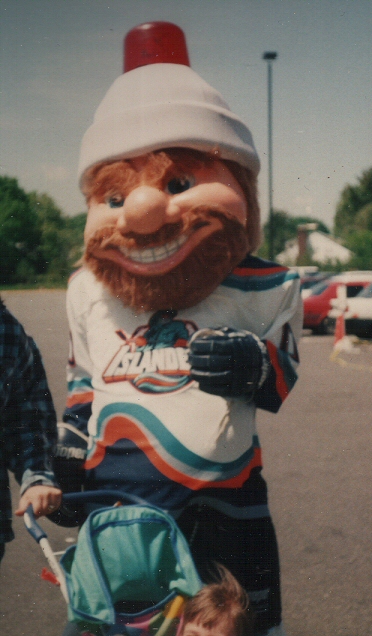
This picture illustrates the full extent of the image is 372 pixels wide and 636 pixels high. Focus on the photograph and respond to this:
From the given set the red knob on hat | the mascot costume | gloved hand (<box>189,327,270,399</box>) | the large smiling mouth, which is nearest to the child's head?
the mascot costume

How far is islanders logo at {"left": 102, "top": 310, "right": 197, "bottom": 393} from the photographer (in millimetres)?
1974

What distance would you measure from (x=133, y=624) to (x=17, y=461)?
542 millimetres

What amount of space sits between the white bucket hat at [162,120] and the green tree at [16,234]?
0.68ft

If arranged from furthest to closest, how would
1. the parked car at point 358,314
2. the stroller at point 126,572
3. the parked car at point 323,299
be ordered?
the parked car at point 323,299 → the parked car at point 358,314 → the stroller at point 126,572

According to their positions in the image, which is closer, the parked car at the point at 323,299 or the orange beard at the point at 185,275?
the orange beard at the point at 185,275

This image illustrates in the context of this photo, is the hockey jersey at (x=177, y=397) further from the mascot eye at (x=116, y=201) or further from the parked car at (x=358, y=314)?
the parked car at (x=358, y=314)

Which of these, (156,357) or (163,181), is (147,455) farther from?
(163,181)

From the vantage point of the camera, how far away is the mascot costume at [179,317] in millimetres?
1928

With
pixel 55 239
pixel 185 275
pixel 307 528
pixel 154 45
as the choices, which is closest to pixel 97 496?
pixel 185 275

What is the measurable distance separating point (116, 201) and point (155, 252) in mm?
194

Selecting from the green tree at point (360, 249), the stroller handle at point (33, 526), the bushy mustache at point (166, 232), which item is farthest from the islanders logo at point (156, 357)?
the green tree at point (360, 249)

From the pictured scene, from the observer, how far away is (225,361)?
1812 mm

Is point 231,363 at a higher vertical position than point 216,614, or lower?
higher

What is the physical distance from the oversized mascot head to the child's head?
80 centimetres
